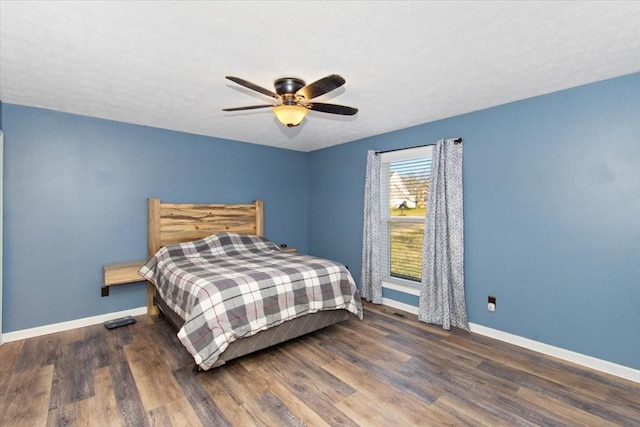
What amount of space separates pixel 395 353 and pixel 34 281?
12.2 ft

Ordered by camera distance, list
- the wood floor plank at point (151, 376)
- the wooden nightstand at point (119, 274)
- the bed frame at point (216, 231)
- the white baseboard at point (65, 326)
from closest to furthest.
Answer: the wood floor plank at point (151, 376) → the bed frame at point (216, 231) → the white baseboard at point (65, 326) → the wooden nightstand at point (119, 274)

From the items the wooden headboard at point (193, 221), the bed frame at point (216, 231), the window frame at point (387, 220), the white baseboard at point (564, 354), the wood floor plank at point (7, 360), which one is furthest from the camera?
the window frame at point (387, 220)

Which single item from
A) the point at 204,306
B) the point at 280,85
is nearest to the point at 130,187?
the point at 204,306

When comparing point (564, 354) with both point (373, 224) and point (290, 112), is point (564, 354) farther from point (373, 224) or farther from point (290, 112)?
point (290, 112)

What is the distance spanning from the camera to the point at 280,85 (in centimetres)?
227

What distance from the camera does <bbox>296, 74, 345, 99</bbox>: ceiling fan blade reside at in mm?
1896

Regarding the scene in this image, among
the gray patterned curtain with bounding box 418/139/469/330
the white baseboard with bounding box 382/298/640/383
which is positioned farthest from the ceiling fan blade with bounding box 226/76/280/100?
the white baseboard with bounding box 382/298/640/383

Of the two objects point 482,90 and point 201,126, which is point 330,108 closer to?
point 482,90

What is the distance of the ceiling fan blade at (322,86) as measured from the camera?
1.90 m

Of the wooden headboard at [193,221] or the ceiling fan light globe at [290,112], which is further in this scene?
the wooden headboard at [193,221]

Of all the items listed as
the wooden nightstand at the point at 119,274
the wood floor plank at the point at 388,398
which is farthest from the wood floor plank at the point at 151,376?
the wood floor plank at the point at 388,398

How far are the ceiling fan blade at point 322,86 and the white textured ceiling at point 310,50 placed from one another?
21cm

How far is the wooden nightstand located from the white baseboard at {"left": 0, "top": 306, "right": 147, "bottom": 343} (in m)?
0.27

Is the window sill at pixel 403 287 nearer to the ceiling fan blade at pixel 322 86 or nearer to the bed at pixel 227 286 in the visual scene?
the bed at pixel 227 286
